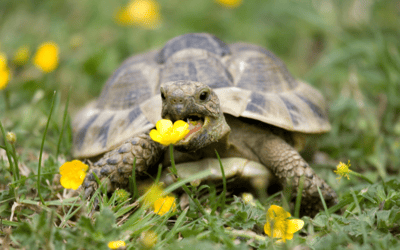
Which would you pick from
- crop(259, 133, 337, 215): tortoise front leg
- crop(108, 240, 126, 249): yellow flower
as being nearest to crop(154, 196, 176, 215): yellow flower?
crop(108, 240, 126, 249): yellow flower

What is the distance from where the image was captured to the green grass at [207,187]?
170 centimetres

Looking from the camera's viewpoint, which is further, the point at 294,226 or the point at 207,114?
the point at 207,114

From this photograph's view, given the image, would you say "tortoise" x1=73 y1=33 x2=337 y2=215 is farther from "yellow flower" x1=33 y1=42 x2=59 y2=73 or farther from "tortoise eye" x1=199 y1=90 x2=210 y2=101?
"yellow flower" x1=33 y1=42 x2=59 y2=73

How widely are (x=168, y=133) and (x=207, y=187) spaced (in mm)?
683

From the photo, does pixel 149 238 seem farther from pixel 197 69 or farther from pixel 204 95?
pixel 197 69

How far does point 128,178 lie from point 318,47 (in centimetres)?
502

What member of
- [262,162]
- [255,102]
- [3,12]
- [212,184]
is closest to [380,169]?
[262,162]

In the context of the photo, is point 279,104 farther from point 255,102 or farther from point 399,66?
point 399,66

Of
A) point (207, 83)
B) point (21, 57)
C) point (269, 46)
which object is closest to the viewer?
point (207, 83)

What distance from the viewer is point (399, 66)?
374 centimetres

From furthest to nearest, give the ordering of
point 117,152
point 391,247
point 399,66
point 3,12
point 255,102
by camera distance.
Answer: point 3,12
point 399,66
point 255,102
point 117,152
point 391,247

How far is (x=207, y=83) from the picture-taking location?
246cm

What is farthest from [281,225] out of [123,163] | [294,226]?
[123,163]

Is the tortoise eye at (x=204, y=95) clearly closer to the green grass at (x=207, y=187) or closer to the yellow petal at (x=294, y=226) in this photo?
the green grass at (x=207, y=187)
